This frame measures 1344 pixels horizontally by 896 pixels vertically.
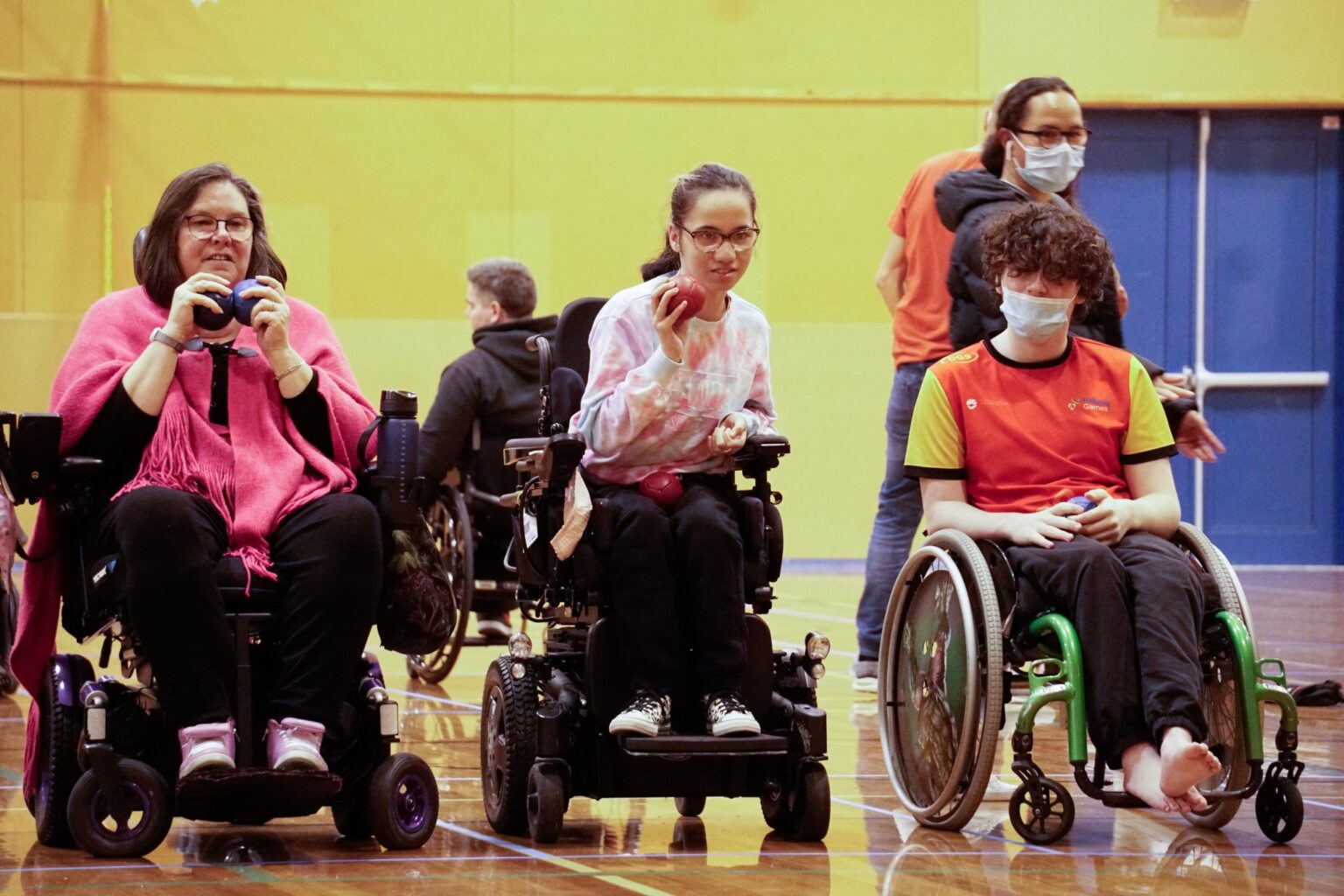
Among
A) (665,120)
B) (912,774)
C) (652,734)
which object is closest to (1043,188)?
(912,774)

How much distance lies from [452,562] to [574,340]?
1.95 metres

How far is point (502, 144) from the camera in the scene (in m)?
8.73

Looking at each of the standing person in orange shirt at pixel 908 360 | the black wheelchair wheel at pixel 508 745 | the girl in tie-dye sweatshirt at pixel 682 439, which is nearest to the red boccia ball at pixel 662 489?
the girl in tie-dye sweatshirt at pixel 682 439

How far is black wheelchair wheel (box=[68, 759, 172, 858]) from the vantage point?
8.95ft

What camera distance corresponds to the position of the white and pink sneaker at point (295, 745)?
107 inches

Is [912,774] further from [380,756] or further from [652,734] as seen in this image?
[380,756]

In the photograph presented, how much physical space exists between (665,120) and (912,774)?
5.97 metres

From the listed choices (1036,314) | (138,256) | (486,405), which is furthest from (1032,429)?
(486,405)

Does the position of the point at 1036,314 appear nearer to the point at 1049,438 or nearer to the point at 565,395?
the point at 1049,438

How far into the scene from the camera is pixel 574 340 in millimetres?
3289

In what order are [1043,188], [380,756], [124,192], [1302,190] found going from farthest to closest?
[1302,190] → [124,192] → [1043,188] → [380,756]

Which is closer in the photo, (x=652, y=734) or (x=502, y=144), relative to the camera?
(x=652, y=734)

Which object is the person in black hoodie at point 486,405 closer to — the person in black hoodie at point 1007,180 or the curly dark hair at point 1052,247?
the person in black hoodie at point 1007,180

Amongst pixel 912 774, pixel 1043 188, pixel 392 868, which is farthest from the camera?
pixel 1043 188
